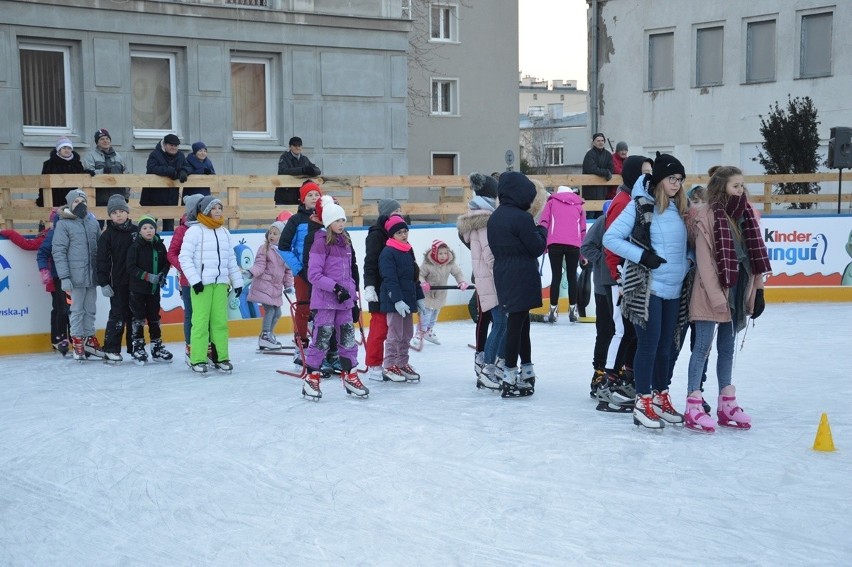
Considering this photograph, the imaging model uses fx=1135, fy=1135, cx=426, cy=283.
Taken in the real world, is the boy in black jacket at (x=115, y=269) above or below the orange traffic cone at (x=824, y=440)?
above

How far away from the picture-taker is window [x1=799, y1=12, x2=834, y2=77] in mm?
30766

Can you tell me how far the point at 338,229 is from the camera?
8.67m

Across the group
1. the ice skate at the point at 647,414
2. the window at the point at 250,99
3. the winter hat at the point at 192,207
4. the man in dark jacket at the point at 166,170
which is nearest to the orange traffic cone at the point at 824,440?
the ice skate at the point at 647,414

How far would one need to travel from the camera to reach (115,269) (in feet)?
34.9

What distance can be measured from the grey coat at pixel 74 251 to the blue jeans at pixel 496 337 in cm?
415

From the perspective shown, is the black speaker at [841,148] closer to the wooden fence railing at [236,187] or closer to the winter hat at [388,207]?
the wooden fence railing at [236,187]

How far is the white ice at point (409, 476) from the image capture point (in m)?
5.03

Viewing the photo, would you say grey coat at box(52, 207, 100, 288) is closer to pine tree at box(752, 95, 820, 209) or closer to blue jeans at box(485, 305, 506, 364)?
blue jeans at box(485, 305, 506, 364)

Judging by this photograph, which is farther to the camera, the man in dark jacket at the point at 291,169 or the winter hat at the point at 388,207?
the man in dark jacket at the point at 291,169

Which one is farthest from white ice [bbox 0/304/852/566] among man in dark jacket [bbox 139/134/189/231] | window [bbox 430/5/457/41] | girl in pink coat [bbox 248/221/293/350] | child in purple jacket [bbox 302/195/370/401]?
window [bbox 430/5/457/41]

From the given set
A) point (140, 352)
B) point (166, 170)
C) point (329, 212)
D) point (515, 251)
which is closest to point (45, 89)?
point (166, 170)

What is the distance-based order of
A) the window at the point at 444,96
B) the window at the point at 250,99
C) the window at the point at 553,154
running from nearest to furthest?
the window at the point at 250,99 → the window at the point at 444,96 → the window at the point at 553,154

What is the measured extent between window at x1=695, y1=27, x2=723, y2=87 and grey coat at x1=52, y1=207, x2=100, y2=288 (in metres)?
25.5

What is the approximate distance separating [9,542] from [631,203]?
415 centimetres
